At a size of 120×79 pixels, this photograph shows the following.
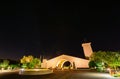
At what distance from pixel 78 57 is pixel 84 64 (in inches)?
107

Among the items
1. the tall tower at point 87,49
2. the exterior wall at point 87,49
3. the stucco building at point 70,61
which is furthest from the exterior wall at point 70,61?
the exterior wall at point 87,49

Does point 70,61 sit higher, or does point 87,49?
point 87,49

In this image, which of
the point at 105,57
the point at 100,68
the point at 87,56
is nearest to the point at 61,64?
the point at 87,56

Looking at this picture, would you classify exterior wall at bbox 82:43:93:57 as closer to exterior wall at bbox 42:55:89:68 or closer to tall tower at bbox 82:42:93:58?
tall tower at bbox 82:42:93:58

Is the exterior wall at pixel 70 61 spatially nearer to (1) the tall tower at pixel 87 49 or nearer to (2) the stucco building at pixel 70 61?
(2) the stucco building at pixel 70 61

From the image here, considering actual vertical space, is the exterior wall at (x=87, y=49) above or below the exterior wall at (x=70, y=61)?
above

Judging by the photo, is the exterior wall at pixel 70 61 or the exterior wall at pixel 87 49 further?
the exterior wall at pixel 87 49

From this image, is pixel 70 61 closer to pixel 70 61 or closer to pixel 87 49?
pixel 70 61

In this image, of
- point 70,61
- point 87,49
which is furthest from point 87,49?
point 70,61

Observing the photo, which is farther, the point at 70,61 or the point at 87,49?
the point at 87,49

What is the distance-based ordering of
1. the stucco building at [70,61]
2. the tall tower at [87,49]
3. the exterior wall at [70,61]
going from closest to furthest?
the exterior wall at [70,61] → the stucco building at [70,61] → the tall tower at [87,49]

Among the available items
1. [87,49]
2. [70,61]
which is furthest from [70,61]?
[87,49]

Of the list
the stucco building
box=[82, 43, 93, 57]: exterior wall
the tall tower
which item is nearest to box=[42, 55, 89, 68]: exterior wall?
the stucco building

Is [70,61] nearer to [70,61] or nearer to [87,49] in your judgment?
[70,61]
